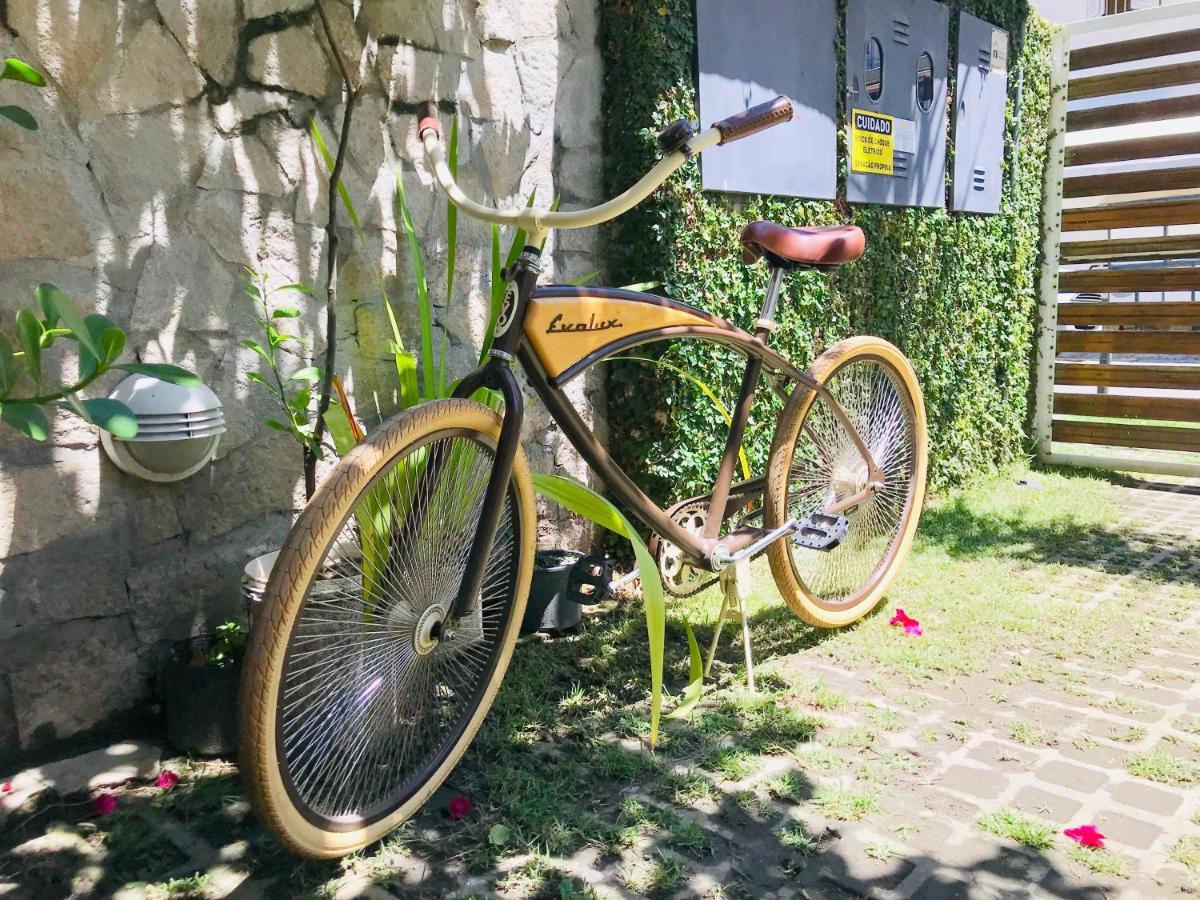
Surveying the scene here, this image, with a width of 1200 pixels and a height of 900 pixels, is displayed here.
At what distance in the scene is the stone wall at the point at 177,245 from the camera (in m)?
2.13

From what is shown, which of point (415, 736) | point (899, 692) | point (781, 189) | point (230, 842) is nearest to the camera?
point (230, 842)

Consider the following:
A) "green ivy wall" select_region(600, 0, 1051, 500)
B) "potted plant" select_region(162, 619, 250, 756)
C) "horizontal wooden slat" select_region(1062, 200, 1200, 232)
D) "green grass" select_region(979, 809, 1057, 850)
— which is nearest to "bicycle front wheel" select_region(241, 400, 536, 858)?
"potted plant" select_region(162, 619, 250, 756)

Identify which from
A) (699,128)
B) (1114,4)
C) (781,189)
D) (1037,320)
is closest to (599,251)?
(699,128)

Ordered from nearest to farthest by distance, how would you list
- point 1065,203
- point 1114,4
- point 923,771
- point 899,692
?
point 923,771 → point 899,692 → point 1065,203 → point 1114,4

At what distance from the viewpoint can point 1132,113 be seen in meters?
5.49

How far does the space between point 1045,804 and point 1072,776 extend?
0.18m

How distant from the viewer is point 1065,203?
5.89 metres

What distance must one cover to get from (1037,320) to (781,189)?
9.37 feet

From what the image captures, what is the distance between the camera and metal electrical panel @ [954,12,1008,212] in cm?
491

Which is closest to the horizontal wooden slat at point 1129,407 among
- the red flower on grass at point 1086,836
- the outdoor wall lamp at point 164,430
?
the red flower on grass at point 1086,836

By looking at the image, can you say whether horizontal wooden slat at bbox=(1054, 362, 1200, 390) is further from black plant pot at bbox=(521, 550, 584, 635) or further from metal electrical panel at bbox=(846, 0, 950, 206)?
black plant pot at bbox=(521, 550, 584, 635)

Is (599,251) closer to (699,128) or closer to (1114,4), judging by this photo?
(699,128)

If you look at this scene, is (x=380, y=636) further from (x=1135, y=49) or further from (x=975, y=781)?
(x=1135, y=49)

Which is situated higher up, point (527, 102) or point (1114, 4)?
point (1114, 4)
